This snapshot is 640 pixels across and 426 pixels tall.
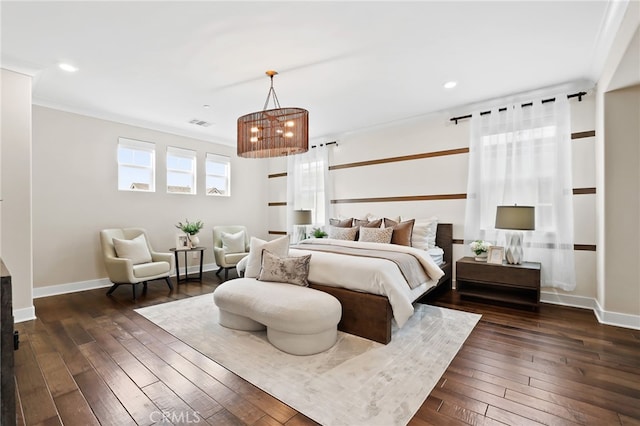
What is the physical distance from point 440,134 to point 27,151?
551 cm

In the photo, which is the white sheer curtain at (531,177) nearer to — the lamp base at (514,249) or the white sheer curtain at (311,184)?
the lamp base at (514,249)

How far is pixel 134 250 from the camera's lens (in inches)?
174

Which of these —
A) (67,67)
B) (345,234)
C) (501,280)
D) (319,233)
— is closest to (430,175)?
(345,234)

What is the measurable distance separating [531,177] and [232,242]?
4.86 metres

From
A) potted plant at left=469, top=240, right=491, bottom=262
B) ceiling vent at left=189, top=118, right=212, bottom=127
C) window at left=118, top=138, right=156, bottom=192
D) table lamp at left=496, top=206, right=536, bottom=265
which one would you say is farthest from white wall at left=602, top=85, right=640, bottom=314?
window at left=118, top=138, right=156, bottom=192

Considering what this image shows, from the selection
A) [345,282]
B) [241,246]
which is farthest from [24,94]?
[345,282]

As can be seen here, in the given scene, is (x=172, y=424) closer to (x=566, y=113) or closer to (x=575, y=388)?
(x=575, y=388)

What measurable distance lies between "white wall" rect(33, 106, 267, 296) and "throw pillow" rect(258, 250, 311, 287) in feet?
10.4

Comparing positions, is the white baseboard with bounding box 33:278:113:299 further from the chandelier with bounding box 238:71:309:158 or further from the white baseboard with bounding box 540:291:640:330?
the white baseboard with bounding box 540:291:640:330

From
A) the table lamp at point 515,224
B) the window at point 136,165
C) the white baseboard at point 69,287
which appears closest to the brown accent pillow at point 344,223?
the table lamp at point 515,224

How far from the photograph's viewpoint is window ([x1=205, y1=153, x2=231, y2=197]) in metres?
6.15

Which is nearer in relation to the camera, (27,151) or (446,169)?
(27,151)

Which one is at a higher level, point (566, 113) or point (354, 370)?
point (566, 113)

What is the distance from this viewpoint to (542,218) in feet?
12.6
